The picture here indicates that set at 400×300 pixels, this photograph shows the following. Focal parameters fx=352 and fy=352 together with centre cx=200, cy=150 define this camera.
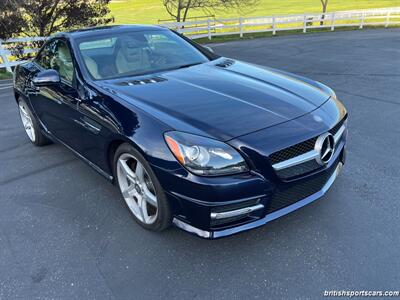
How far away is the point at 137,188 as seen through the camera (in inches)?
115

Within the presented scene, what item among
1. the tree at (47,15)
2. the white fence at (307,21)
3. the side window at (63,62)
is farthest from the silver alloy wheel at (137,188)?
the white fence at (307,21)

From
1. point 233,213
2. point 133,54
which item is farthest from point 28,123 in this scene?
point 233,213

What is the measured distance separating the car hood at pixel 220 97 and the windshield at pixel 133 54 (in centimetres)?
22

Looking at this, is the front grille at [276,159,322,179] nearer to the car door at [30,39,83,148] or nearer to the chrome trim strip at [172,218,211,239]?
the chrome trim strip at [172,218,211,239]

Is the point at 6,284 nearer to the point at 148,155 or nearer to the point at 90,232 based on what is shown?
the point at 90,232

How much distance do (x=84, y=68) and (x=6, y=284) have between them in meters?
1.95

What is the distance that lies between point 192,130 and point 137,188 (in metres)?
0.81

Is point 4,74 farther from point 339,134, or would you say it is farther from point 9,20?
point 339,134

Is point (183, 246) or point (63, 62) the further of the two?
point (63, 62)

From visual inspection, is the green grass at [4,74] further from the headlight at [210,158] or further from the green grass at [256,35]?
the headlight at [210,158]

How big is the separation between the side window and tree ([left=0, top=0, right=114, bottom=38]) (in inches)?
344

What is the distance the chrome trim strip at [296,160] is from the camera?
94.1 inches

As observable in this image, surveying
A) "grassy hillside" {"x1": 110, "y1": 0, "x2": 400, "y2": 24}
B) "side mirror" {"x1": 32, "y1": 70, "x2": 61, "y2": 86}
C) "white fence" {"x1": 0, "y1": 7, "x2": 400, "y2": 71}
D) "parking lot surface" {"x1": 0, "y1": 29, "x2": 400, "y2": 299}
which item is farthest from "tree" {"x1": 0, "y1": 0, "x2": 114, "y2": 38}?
"grassy hillside" {"x1": 110, "y1": 0, "x2": 400, "y2": 24}

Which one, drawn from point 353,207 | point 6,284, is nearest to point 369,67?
point 353,207
